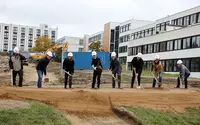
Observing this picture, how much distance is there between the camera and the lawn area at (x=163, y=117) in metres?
9.03

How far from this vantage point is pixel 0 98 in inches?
356

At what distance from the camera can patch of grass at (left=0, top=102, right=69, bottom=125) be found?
6805 millimetres

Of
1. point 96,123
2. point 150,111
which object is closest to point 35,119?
point 96,123

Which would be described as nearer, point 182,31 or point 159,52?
point 182,31

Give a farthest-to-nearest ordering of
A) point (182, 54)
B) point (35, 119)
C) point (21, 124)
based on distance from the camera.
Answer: point (182, 54)
point (35, 119)
point (21, 124)

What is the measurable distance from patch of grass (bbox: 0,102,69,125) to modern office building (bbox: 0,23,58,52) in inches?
4871

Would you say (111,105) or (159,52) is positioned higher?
(159,52)

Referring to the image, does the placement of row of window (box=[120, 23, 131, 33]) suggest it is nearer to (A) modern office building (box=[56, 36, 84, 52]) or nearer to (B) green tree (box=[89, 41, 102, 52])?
(B) green tree (box=[89, 41, 102, 52])

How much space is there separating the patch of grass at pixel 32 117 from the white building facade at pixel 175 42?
2881 centimetres

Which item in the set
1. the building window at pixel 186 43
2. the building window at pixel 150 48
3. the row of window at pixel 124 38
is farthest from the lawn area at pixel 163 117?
the row of window at pixel 124 38

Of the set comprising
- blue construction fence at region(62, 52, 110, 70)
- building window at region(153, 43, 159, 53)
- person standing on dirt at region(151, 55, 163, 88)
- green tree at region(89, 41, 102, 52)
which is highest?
green tree at region(89, 41, 102, 52)

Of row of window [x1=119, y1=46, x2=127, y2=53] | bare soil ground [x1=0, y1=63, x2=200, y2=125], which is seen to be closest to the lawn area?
bare soil ground [x1=0, y1=63, x2=200, y2=125]

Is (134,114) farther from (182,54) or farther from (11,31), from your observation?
(11,31)

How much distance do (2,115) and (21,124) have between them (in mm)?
526
